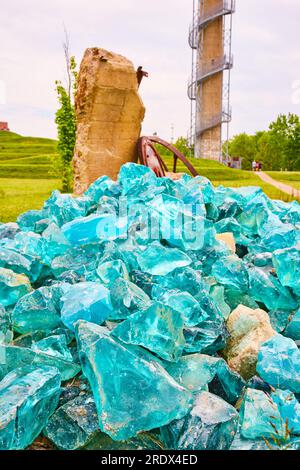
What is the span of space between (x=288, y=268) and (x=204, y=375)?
0.56 m

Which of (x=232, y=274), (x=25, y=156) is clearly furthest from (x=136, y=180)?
(x=25, y=156)

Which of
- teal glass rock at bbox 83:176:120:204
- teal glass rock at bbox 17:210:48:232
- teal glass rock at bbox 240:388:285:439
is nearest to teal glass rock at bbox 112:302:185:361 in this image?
teal glass rock at bbox 240:388:285:439

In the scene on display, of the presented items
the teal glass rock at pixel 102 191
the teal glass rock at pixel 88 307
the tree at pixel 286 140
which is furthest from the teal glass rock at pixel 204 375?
the tree at pixel 286 140

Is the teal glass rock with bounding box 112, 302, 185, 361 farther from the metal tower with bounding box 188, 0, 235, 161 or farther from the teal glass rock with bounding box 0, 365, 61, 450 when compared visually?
the metal tower with bounding box 188, 0, 235, 161

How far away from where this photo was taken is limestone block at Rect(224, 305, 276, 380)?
1380 millimetres

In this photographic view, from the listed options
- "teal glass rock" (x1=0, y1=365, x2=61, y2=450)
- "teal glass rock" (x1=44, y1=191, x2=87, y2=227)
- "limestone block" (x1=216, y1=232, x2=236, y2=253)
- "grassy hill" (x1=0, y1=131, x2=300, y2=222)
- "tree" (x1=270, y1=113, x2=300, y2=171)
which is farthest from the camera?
"tree" (x1=270, y1=113, x2=300, y2=171)

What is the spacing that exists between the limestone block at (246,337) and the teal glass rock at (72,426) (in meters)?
0.47

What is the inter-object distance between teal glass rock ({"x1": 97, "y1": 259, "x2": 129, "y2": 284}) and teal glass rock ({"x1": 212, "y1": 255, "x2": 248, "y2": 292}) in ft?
1.15

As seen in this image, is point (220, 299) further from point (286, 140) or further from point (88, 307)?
point (286, 140)

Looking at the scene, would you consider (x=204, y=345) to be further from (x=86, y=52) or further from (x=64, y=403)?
(x=86, y=52)

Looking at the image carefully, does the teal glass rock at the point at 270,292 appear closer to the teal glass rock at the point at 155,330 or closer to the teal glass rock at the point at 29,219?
the teal glass rock at the point at 155,330

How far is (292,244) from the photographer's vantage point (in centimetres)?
190

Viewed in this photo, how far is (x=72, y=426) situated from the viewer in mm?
1112
